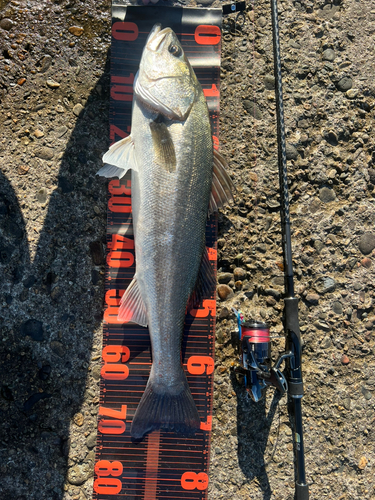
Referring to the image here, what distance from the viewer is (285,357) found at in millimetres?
2559

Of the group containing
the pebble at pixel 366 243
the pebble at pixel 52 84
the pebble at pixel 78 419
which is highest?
the pebble at pixel 52 84

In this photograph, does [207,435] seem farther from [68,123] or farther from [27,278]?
[68,123]

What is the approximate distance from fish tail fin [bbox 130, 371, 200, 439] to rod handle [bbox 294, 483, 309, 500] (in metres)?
0.92

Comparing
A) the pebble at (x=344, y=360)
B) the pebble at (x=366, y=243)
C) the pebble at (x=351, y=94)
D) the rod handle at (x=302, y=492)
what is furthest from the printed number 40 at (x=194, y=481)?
the pebble at (x=351, y=94)

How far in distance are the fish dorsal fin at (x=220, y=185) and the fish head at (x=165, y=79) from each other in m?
0.43

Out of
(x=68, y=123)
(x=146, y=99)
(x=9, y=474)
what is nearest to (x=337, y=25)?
(x=146, y=99)

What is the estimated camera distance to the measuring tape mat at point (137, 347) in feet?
8.50

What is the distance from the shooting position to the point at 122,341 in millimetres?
2736

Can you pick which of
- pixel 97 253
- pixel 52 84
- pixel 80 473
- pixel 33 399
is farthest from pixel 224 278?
pixel 52 84

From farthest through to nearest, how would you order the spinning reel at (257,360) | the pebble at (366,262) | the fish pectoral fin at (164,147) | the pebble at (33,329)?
the pebble at (366,262)
the pebble at (33,329)
the spinning reel at (257,360)
the fish pectoral fin at (164,147)

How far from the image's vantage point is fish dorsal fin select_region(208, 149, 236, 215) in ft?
8.34

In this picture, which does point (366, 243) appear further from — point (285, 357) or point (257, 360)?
point (257, 360)

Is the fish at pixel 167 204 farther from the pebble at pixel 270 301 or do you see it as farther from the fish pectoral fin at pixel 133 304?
the pebble at pixel 270 301

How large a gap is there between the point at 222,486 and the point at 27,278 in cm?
234
